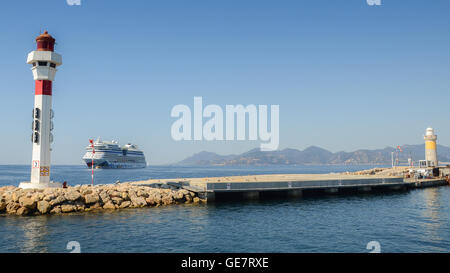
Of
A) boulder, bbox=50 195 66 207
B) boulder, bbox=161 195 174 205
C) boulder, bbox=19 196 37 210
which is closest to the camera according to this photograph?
boulder, bbox=19 196 37 210

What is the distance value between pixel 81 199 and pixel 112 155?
5549 inches

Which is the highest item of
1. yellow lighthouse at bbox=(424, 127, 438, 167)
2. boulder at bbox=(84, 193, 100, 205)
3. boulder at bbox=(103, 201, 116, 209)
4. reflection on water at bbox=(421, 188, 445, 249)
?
yellow lighthouse at bbox=(424, 127, 438, 167)

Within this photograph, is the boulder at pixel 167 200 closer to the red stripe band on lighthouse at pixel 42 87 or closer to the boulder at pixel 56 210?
the boulder at pixel 56 210

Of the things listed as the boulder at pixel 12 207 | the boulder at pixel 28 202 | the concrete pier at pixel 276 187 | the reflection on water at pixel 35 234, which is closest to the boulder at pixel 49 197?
the boulder at pixel 28 202

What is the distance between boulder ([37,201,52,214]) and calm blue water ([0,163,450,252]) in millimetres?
1659

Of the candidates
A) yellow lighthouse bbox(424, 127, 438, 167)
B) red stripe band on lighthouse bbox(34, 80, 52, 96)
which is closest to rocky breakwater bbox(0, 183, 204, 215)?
red stripe band on lighthouse bbox(34, 80, 52, 96)

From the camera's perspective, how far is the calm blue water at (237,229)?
787 inches

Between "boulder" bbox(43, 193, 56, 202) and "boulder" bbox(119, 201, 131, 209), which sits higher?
"boulder" bbox(43, 193, 56, 202)

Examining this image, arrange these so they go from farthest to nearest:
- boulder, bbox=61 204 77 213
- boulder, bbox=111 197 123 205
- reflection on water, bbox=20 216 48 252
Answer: boulder, bbox=111 197 123 205, boulder, bbox=61 204 77 213, reflection on water, bbox=20 216 48 252

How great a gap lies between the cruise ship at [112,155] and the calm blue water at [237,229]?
13938 centimetres

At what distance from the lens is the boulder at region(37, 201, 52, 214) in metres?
30.7

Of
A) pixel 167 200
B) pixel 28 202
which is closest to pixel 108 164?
pixel 167 200

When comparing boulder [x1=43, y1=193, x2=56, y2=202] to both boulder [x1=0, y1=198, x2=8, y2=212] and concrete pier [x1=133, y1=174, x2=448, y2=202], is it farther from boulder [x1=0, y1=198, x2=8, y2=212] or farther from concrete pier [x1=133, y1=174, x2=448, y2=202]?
concrete pier [x1=133, y1=174, x2=448, y2=202]
